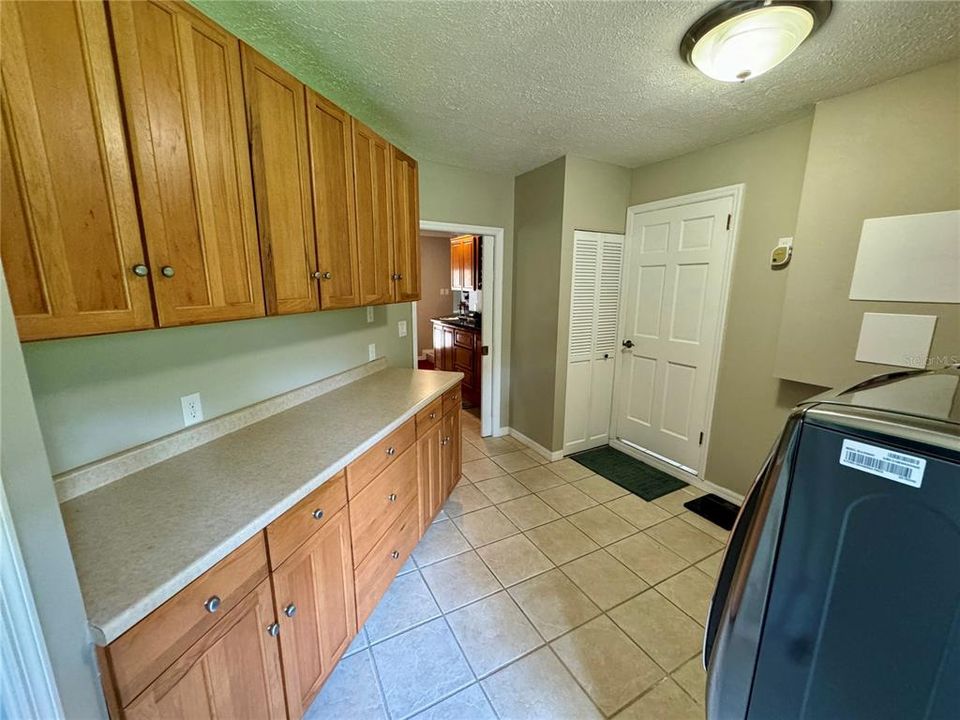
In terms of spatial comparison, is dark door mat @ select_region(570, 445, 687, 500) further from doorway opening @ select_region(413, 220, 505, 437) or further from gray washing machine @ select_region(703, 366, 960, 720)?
gray washing machine @ select_region(703, 366, 960, 720)

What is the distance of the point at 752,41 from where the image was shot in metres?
1.36

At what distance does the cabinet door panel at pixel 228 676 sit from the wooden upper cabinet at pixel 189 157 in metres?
0.82

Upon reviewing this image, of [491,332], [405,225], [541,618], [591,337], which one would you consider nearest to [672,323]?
[591,337]

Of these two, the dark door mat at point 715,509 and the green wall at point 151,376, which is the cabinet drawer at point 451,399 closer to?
the green wall at point 151,376

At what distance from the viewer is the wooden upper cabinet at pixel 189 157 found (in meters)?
0.94

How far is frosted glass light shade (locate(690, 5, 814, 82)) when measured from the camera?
50.4 inches

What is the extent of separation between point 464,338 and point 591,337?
1.73 meters

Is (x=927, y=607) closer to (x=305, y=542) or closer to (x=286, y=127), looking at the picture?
(x=305, y=542)

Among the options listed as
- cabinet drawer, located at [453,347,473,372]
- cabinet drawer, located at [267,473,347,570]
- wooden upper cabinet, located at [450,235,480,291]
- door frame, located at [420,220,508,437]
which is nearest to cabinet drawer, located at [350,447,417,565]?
cabinet drawer, located at [267,473,347,570]

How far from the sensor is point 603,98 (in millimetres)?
1896

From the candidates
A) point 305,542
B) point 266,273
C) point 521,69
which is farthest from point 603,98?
point 305,542

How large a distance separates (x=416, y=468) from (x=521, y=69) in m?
2.00

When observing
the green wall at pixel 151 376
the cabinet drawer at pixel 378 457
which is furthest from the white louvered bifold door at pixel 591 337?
the green wall at pixel 151 376

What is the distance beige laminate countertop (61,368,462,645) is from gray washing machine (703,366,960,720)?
1.17 meters
